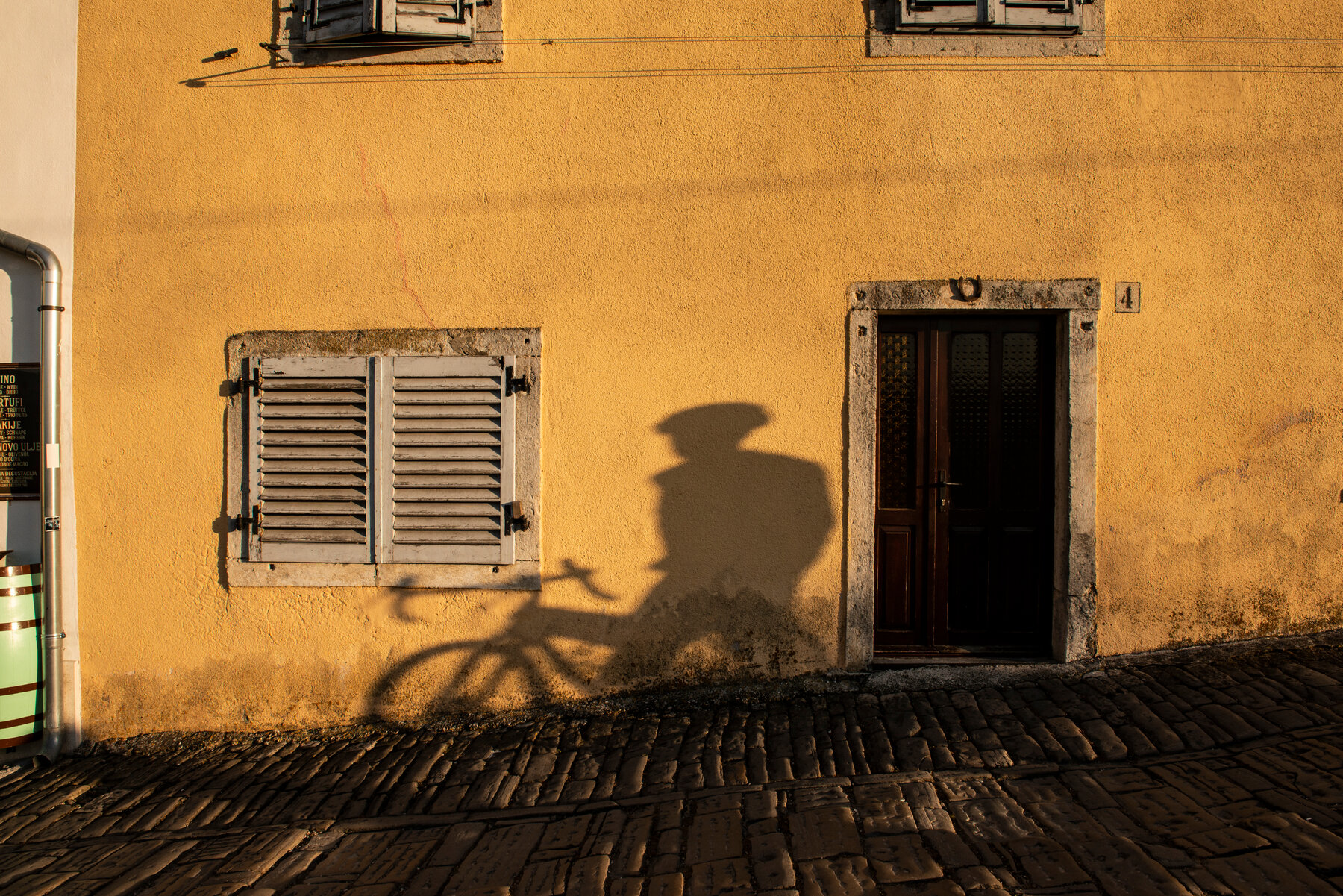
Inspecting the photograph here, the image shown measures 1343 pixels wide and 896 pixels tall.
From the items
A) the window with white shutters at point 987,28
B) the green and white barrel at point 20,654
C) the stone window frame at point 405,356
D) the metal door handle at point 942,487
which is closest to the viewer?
the green and white barrel at point 20,654

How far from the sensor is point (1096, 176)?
4.35 m

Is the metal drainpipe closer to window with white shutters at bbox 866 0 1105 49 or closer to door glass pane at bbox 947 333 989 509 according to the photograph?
window with white shutters at bbox 866 0 1105 49

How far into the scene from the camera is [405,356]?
4.46 meters

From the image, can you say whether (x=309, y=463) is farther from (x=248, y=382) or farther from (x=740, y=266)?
(x=740, y=266)

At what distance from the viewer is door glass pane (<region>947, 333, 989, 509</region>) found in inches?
180

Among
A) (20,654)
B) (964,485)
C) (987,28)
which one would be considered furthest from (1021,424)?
Result: (20,654)

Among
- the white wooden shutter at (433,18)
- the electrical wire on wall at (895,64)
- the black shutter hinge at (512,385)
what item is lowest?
the black shutter hinge at (512,385)

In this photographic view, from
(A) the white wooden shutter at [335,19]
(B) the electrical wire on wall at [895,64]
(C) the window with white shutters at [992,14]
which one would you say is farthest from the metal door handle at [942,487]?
(A) the white wooden shutter at [335,19]

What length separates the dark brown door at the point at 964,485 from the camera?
4.55m

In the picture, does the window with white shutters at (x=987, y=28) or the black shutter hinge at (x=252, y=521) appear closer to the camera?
the window with white shutters at (x=987, y=28)

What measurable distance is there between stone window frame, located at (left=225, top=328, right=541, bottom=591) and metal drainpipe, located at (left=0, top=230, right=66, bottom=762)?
962 mm

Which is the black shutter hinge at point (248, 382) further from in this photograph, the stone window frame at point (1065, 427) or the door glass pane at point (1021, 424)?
the door glass pane at point (1021, 424)

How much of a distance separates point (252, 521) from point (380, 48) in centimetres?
294

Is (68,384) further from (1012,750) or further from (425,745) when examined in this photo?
(1012,750)
